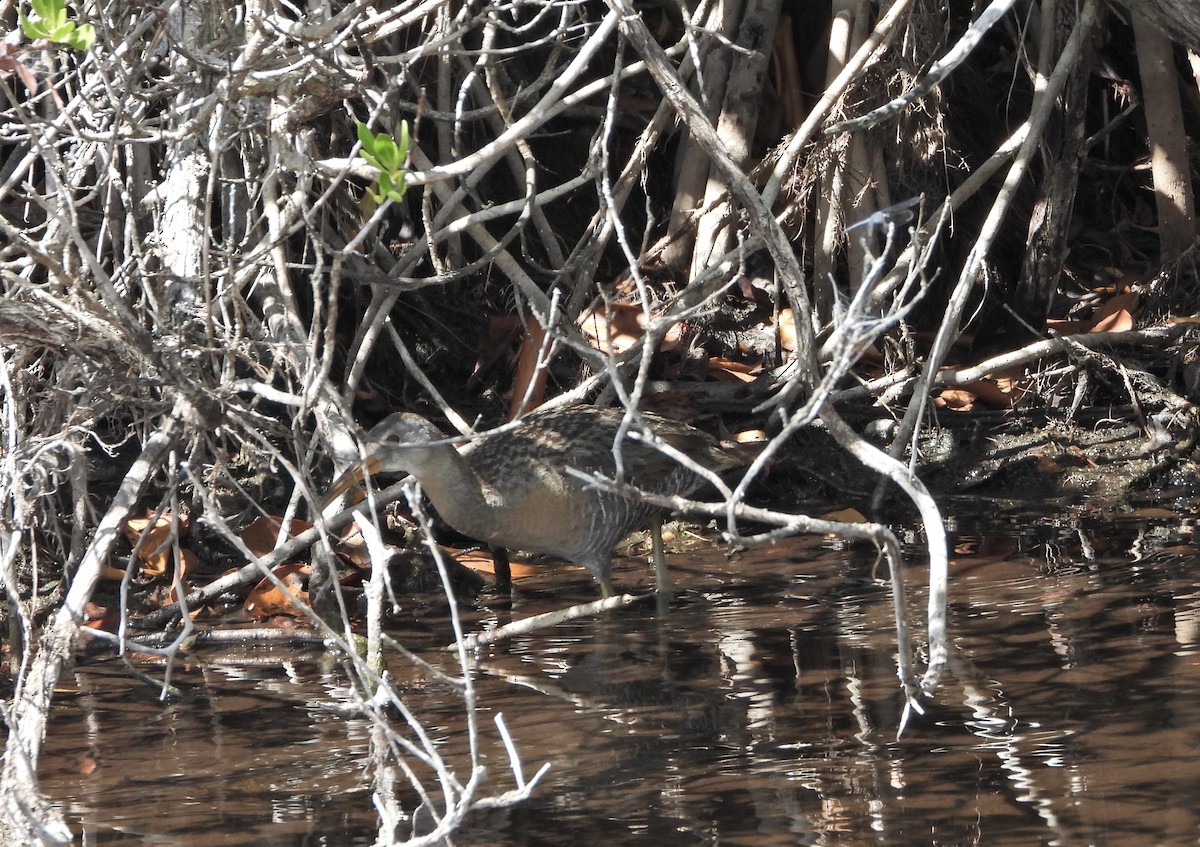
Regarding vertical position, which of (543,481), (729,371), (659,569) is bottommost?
(659,569)

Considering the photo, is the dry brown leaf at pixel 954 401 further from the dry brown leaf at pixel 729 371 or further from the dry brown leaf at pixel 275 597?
the dry brown leaf at pixel 275 597

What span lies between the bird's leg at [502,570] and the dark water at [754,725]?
0.17 meters

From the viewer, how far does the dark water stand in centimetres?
291

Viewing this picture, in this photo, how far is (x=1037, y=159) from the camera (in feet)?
19.9

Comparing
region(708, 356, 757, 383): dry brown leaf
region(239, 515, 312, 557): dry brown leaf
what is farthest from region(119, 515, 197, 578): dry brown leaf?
region(708, 356, 757, 383): dry brown leaf

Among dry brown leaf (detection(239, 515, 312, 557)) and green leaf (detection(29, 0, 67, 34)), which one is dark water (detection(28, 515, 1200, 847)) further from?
green leaf (detection(29, 0, 67, 34))

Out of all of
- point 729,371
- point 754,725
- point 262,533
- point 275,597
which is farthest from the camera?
point 729,371

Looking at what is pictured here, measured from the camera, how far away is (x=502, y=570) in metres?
4.93

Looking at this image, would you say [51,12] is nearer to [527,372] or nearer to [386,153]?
[386,153]

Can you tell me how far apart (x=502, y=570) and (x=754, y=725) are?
1649 millimetres

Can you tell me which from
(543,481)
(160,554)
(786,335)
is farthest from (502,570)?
(786,335)

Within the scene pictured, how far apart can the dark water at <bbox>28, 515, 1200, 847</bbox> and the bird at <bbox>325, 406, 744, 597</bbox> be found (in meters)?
0.21

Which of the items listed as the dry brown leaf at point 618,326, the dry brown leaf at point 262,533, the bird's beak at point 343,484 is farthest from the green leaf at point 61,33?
the dry brown leaf at point 618,326

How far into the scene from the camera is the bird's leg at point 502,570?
16.1 ft
